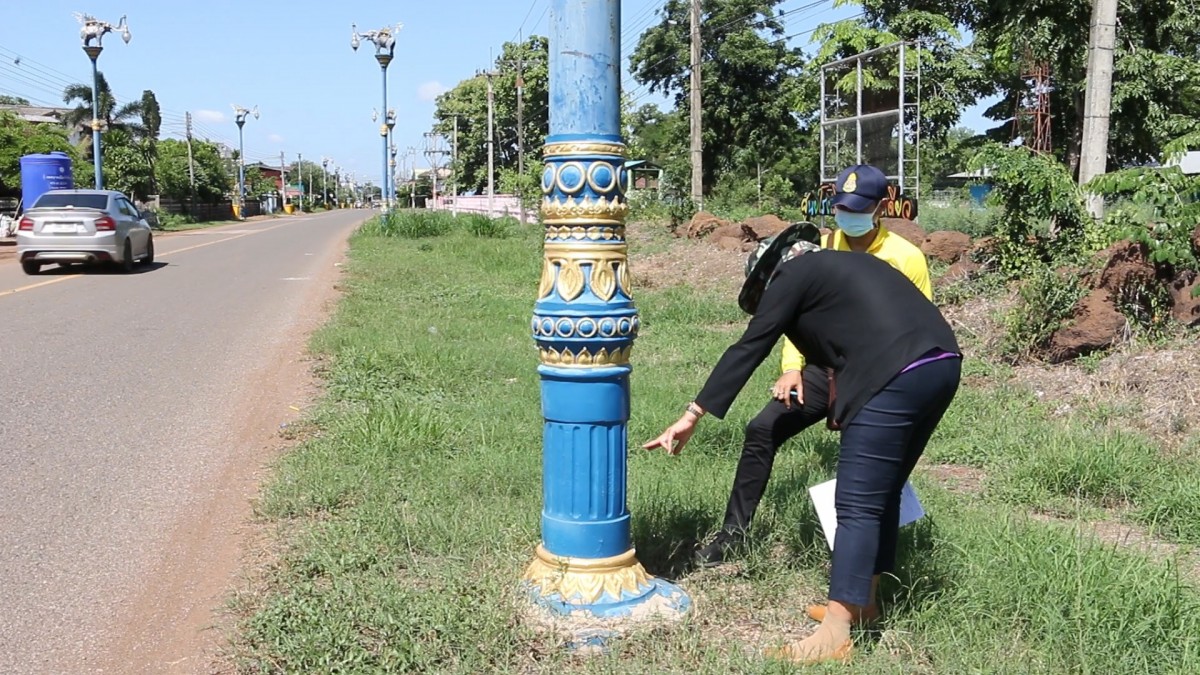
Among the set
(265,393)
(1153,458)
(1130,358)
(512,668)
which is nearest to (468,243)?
(265,393)

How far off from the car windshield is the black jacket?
1650 centimetres

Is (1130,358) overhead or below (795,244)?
below

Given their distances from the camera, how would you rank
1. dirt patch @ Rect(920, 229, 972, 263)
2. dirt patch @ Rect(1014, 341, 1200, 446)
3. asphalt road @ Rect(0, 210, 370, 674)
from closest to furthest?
asphalt road @ Rect(0, 210, 370, 674) → dirt patch @ Rect(1014, 341, 1200, 446) → dirt patch @ Rect(920, 229, 972, 263)

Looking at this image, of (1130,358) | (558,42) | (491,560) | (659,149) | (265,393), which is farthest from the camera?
(659,149)

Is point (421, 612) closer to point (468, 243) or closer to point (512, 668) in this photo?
point (512, 668)

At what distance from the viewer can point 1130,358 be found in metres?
7.08

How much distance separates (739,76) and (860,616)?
39979 millimetres

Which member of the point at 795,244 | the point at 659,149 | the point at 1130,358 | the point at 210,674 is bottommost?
the point at 210,674

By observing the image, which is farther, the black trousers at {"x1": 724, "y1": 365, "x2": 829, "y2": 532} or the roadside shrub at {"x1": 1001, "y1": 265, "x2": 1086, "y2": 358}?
the roadside shrub at {"x1": 1001, "y1": 265, "x2": 1086, "y2": 358}

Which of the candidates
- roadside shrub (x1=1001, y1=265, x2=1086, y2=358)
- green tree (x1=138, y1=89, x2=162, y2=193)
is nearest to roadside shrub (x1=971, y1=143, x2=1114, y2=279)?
roadside shrub (x1=1001, y1=265, x2=1086, y2=358)

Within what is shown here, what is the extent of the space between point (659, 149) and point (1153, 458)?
157ft

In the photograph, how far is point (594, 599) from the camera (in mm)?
3305

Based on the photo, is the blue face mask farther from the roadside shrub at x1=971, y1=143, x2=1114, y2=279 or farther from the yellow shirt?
the roadside shrub at x1=971, y1=143, x2=1114, y2=279

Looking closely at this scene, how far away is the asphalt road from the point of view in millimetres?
3699
